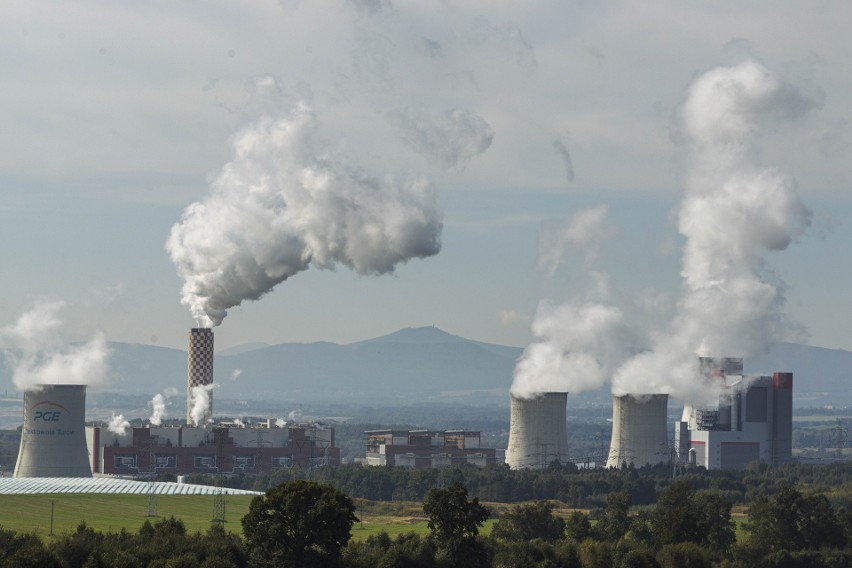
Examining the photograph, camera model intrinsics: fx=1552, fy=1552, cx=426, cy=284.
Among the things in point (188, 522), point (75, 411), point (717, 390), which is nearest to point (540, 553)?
point (188, 522)

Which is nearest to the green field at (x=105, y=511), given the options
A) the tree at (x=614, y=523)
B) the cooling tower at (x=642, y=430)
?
the tree at (x=614, y=523)

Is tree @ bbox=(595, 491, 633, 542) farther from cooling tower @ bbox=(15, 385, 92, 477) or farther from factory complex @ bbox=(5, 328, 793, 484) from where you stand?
factory complex @ bbox=(5, 328, 793, 484)

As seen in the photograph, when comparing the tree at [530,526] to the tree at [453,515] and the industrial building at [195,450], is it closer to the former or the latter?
the tree at [453,515]

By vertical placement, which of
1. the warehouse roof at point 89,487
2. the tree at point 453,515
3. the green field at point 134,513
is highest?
the tree at point 453,515

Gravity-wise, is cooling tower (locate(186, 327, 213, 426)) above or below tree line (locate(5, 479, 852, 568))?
above

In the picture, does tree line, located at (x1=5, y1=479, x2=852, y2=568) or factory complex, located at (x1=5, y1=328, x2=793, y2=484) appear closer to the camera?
tree line, located at (x1=5, y1=479, x2=852, y2=568)

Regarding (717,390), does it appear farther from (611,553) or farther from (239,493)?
(611,553)

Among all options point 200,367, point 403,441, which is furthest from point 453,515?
point 403,441

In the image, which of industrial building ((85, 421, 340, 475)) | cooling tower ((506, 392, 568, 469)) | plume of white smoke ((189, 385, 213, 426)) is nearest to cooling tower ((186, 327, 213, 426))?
plume of white smoke ((189, 385, 213, 426))
